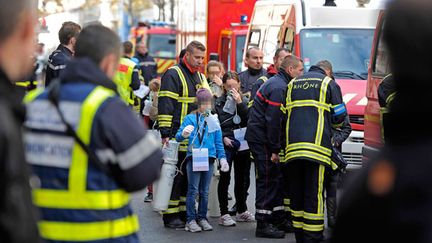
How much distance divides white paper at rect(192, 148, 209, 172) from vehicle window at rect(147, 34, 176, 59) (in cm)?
2470

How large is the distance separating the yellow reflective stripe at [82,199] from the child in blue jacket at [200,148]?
549cm

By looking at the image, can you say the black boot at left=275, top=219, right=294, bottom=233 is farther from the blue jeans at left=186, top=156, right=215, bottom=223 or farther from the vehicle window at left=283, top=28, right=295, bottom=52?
the vehicle window at left=283, top=28, right=295, bottom=52

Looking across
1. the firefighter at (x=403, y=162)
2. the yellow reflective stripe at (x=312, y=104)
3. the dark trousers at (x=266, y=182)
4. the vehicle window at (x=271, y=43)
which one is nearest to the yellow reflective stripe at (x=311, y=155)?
the yellow reflective stripe at (x=312, y=104)

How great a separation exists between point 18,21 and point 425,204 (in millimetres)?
1233

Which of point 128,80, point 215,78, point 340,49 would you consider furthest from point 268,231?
point 340,49

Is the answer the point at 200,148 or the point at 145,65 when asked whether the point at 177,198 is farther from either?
the point at 145,65

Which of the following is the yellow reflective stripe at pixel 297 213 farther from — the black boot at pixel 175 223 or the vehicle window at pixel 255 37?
the vehicle window at pixel 255 37

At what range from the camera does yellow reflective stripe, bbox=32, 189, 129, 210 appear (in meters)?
4.35

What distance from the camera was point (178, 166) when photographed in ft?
34.1

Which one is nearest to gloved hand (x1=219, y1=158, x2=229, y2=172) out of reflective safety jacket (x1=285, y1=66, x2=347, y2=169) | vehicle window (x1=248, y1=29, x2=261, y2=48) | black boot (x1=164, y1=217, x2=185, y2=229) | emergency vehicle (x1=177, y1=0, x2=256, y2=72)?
black boot (x1=164, y1=217, x2=185, y2=229)

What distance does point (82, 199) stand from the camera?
4.35m

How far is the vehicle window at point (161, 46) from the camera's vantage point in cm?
3469

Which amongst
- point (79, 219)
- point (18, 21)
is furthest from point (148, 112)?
point (18, 21)

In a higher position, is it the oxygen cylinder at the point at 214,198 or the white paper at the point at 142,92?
the white paper at the point at 142,92
